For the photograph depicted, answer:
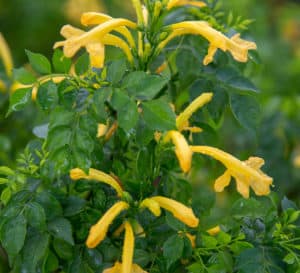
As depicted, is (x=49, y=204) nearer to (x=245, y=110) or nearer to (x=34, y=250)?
(x=34, y=250)

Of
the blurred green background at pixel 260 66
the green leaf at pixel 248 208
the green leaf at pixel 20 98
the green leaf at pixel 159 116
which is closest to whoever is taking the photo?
the green leaf at pixel 159 116

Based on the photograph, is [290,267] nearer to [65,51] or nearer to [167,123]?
[167,123]

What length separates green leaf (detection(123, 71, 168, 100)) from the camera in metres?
1.31

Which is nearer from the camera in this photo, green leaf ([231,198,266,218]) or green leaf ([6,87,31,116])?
green leaf ([6,87,31,116])

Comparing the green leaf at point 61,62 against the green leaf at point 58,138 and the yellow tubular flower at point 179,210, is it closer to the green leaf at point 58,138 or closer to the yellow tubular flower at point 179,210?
the green leaf at point 58,138


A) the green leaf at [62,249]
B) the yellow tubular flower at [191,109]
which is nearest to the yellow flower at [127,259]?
the green leaf at [62,249]

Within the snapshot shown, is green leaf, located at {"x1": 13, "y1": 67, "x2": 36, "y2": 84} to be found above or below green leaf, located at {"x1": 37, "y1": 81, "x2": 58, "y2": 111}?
Answer: below

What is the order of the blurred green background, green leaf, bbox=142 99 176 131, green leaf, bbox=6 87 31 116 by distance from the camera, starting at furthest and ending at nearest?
1. the blurred green background
2. green leaf, bbox=6 87 31 116
3. green leaf, bbox=142 99 176 131

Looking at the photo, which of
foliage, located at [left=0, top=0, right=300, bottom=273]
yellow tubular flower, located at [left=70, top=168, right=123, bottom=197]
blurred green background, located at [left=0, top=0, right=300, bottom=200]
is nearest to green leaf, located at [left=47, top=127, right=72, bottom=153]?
foliage, located at [left=0, top=0, right=300, bottom=273]

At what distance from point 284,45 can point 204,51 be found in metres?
2.83

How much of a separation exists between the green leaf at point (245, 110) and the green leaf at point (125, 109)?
0.34 meters

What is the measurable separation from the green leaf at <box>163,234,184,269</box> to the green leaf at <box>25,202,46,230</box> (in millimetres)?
226

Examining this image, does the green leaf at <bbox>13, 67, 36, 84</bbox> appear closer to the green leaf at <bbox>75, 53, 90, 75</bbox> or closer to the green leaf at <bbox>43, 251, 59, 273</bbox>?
the green leaf at <bbox>75, 53, 90, 75</bbox>

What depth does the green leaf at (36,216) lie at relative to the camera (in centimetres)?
138
